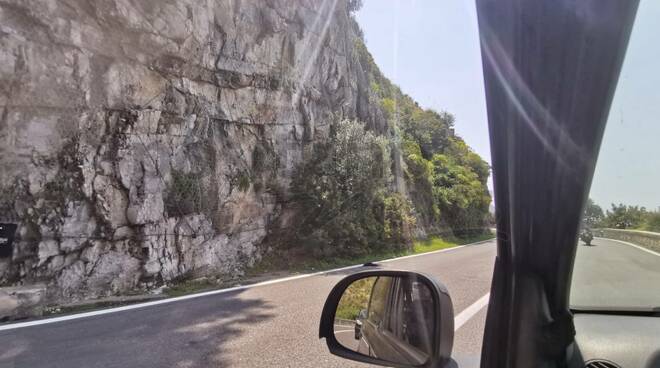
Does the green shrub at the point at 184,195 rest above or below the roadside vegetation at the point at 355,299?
above

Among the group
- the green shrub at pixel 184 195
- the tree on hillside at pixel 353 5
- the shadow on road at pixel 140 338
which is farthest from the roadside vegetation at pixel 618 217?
the tree on hillside at pixel 353 5

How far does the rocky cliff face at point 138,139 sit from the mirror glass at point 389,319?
7624mm

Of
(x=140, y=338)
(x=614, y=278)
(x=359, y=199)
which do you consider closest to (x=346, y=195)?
(x=359, y=199)

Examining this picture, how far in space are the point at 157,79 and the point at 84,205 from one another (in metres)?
4.04

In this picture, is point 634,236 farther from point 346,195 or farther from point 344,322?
point 346,195

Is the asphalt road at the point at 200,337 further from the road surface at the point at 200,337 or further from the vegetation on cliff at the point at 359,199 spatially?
the vegetation on cliff at the point at 359,199

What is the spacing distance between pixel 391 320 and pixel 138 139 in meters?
9.58

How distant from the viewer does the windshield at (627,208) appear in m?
0.98

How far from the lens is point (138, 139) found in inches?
377

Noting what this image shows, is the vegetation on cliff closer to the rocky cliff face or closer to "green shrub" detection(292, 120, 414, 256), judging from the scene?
"green shrub" detection(292, 120, 414, 256)

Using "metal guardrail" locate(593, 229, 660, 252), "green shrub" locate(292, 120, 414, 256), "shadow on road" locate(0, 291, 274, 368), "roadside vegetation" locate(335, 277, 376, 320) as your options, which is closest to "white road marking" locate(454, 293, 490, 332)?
"roadside vegetation" locate(335, 277, 376, 320)

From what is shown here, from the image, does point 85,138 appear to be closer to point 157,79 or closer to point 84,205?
point 84,205

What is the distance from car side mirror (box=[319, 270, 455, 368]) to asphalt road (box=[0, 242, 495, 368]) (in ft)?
3.09

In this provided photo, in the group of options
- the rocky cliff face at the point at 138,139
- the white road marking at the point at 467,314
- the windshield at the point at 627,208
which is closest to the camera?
the windshield at the point at 627,208
